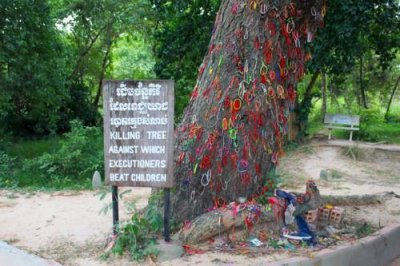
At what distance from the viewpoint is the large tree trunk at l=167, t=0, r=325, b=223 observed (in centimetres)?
563

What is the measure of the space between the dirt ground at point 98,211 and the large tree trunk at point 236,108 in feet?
2.72

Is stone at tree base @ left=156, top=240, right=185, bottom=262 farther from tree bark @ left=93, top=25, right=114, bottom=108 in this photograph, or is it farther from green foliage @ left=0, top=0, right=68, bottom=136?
tree bark @ left=93, top=25, right=114, bottom=108

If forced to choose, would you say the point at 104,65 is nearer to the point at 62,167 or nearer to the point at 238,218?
the point at 62,167

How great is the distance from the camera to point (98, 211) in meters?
7.11

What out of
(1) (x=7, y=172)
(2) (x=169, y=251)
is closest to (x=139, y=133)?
(2) (x=169, y=251)

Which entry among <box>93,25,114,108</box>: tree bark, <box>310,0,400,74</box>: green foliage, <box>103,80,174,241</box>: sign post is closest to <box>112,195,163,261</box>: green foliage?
<box>103,80,174,241</box>: sign post

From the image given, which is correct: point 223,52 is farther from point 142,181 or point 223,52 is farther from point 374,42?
point 374,42

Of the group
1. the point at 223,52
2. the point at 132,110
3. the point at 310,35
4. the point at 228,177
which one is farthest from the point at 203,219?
the point at 310,35

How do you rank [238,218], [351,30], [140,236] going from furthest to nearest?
[351,30] < [238,218] < [140,236]

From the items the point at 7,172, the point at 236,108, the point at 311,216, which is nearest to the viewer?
the point at 236,108

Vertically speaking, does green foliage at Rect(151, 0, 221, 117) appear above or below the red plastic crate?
above

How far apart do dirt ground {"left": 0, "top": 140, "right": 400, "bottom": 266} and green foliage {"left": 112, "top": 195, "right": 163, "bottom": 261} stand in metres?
0.13

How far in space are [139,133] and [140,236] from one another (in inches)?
41.8

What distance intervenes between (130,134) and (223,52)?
155 centimetres
